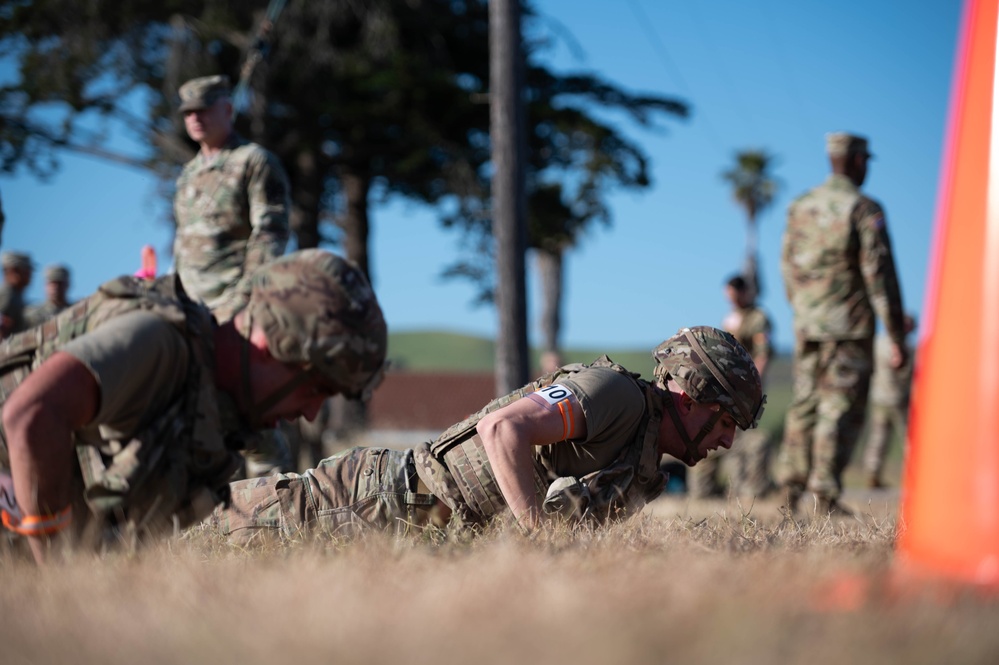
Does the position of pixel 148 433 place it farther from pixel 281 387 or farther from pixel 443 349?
pixel 443 349

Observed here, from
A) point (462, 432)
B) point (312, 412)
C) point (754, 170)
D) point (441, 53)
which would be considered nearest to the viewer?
point (312, 412)

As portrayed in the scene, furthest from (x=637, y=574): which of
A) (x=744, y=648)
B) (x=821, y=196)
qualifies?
(x=821, y=196)

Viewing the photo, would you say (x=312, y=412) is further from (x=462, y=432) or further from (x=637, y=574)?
(x=637, y=574)

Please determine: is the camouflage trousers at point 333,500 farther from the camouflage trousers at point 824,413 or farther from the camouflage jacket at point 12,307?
the camouflage jacket at point 12,307

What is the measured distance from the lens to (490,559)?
109 inches

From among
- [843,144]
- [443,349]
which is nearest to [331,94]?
[843,144]

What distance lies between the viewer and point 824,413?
6.82 m

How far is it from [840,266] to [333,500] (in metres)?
4.22

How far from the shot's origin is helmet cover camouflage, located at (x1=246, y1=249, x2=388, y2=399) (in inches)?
114

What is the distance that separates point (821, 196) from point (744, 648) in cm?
A: 547

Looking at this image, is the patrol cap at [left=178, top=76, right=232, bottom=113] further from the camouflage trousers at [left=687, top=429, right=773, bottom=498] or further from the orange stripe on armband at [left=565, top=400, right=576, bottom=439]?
the camouflage trousers at [left=687, top=429, right=773, bottom=498]

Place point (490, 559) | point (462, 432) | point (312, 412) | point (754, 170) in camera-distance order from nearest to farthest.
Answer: point (490, 559), point (312, 412), point (462, 432), point (754, 170)

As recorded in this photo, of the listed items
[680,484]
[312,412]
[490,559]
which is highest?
[312,412]

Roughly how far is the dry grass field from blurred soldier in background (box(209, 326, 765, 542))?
2.16 feet
